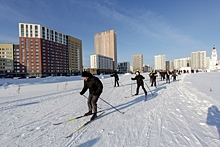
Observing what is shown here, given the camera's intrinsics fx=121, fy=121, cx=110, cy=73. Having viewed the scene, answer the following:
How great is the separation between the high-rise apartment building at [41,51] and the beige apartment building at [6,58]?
287 inches

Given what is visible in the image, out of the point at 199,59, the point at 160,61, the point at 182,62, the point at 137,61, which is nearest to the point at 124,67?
the point at 137,61

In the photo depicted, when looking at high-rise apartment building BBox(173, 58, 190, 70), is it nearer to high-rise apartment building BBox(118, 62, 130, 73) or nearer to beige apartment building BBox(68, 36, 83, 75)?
high-rise apartment building BBox(118, 62, 130, 73)

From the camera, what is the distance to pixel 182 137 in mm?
3045

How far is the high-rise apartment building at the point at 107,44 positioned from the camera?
478ft

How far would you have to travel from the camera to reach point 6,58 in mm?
78688

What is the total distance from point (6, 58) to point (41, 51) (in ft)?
74.8

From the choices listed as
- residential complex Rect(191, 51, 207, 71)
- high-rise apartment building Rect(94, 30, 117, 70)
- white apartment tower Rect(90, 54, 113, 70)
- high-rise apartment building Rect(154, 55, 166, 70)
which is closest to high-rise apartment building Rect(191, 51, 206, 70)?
residential complex Rect(191, 51, 207, 71)

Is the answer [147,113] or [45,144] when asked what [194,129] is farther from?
[45,144]

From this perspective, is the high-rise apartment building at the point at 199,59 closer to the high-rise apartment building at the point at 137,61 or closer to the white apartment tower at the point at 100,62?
the high-rise apartment building at the point at 137,61

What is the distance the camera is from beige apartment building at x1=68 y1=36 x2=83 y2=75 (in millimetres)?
102562

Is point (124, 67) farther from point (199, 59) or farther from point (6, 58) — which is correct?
point (6, 58)

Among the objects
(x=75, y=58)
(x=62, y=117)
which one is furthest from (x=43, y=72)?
(x=62, y=117)

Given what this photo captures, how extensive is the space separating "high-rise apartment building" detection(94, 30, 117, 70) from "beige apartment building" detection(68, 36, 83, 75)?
1624 inches

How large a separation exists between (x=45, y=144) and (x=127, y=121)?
2424 millimetres
